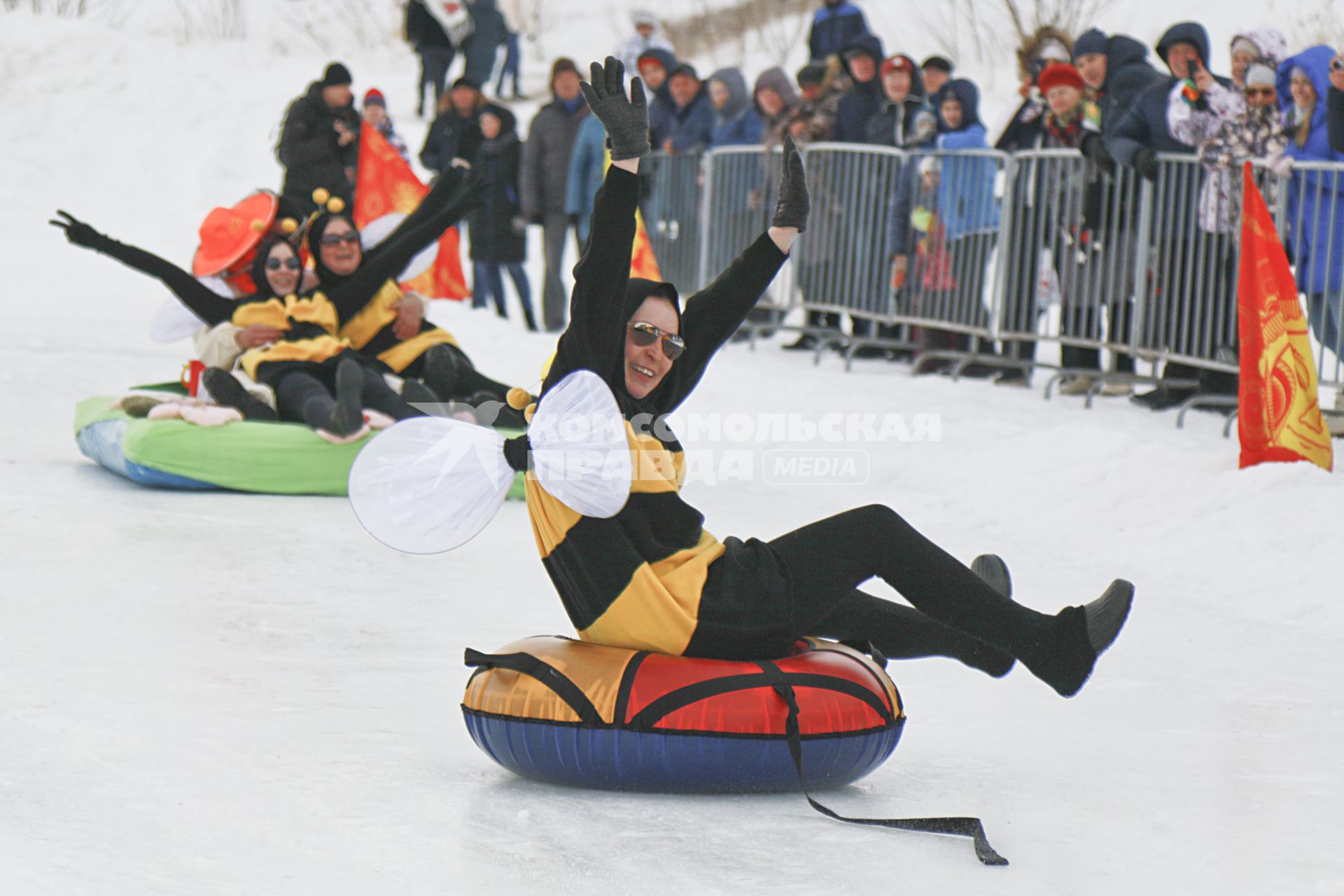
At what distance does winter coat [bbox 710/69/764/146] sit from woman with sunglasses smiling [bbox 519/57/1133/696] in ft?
25.3

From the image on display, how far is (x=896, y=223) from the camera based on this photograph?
9.03 metres

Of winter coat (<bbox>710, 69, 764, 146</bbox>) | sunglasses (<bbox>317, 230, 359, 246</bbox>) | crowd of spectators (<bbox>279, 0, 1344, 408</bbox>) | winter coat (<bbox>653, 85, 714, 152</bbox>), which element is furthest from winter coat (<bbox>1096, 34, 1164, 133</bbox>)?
winter coat (<bbox>653, 85, 714, 152</bbox>)

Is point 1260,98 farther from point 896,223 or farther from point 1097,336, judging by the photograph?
point 896,223

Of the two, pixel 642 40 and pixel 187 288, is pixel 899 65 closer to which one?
pixel 187 288

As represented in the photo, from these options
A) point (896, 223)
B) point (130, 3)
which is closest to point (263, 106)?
point (130, 3)

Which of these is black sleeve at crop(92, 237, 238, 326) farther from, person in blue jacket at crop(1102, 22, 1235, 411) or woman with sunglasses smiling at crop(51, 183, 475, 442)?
person in blue jacket at crop(1102, 22, 1235, 411)

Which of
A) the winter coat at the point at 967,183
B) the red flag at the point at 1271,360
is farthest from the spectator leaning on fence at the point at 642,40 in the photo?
the red flag at the point at 1271,360

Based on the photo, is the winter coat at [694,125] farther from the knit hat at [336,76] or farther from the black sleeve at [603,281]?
the black sleeve at [603,281]

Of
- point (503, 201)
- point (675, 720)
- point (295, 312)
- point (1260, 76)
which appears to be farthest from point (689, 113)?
point (675, 720)

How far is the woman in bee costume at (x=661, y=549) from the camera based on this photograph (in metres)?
3.04

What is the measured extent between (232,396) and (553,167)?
5281 millimetres

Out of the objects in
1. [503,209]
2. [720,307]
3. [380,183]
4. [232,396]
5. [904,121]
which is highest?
[904,121]

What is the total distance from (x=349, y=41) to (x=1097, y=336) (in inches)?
721

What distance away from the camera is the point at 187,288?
278 inches
